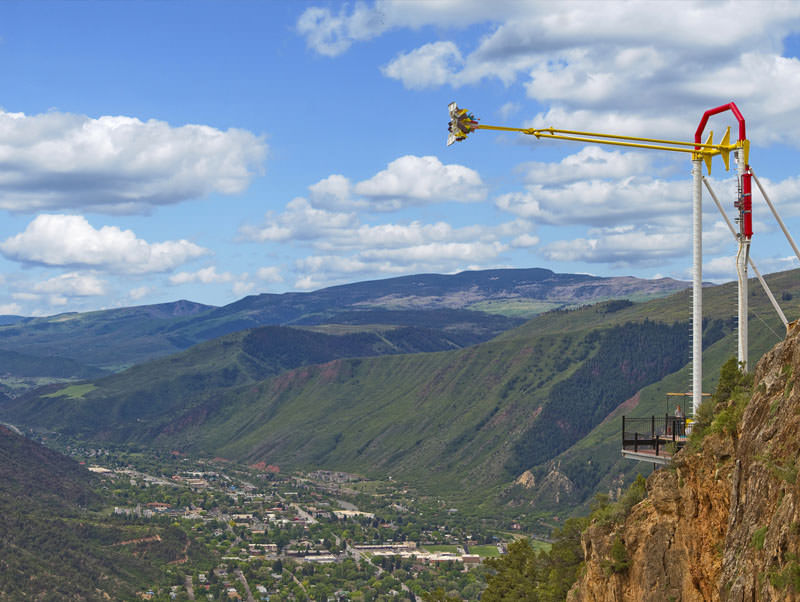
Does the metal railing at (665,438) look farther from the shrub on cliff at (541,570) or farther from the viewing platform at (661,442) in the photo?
the shrub on cliff at (541,570)

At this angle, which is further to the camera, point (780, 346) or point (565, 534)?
point (565, 534)

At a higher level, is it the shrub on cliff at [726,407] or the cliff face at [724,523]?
the shrub on cliff at [726,407]

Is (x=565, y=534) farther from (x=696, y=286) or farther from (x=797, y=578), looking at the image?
(x=797, y=578)

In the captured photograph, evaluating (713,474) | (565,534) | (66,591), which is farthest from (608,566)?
(66,591)

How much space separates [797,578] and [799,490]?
2.81 m

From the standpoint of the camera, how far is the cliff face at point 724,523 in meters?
36.8

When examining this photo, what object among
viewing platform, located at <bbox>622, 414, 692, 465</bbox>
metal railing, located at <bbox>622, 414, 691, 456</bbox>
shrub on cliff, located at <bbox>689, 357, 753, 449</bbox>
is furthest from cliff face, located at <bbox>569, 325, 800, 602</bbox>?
metal railing, located at <bbox>622, 414, 691, 456</bbox>

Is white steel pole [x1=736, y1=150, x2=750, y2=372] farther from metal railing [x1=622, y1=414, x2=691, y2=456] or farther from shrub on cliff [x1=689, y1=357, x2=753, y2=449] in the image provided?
metal railing [x1=622, y1=414, x2=691, y2=456]

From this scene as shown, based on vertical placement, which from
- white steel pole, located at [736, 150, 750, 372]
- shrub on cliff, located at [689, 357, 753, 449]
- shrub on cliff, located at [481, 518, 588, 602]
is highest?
white steel pole, located at [736, 150, 750, 372]

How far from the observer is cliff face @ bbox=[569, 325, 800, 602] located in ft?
121

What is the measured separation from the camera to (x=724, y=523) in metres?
48.5

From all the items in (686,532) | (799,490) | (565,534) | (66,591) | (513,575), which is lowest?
(66,591)

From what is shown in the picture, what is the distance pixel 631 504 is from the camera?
57125 millimetres

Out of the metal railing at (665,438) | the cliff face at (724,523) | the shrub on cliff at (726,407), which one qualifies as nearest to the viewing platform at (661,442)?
the metal railing at (665,438)
